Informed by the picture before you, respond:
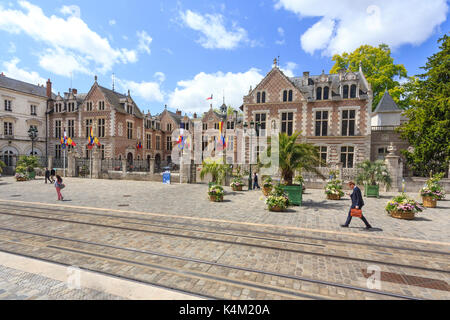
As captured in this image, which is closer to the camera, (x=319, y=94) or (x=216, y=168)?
(x=216, y=168)

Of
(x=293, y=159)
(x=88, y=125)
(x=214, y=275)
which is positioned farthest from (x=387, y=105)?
(x=88, y=125)

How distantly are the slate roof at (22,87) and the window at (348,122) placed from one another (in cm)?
4972

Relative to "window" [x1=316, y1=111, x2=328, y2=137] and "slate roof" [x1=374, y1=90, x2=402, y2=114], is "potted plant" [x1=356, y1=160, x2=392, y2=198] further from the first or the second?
"slate roof" [x1=374, y1=90, x2=402, y2=114]

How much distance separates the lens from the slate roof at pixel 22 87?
121ft

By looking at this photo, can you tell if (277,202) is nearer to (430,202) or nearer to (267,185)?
(267,185)

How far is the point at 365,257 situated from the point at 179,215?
7029 mm

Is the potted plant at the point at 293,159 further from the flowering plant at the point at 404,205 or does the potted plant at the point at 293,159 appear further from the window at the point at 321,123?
the window at the point at 321,123

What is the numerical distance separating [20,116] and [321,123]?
47582 millimetres

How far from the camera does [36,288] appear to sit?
420cm

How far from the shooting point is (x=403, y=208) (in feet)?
31.9

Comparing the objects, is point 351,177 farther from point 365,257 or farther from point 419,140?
point 365,257

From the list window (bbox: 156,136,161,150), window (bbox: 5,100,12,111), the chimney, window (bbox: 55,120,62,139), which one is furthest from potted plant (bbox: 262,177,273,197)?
the chimney

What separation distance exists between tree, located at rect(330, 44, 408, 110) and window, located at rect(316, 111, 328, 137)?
8874 mm

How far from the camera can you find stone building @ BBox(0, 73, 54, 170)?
118 feet
